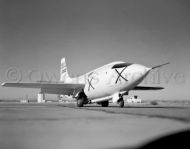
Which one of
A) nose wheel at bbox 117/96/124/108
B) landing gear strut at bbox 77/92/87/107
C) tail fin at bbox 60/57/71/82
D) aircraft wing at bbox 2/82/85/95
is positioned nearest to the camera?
nose wheel at bbox 117/96/124/108

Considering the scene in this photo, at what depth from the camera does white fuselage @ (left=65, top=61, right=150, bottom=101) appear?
19734mm

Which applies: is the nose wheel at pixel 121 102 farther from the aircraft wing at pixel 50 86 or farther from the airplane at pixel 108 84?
the aircraft wing at pixel 50 86

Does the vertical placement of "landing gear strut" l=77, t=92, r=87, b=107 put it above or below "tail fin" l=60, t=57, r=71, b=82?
below

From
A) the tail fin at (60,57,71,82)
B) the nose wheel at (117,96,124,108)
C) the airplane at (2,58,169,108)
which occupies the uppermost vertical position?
the tail fin at (60,57,71,82)

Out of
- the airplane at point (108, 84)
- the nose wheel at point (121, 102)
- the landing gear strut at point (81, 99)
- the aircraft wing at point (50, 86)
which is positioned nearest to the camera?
the airplane at point (108, 84)

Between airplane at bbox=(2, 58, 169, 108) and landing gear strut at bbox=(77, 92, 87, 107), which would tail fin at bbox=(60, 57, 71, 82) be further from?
landing gear strut at bbox=(77, 92, 87, 107)

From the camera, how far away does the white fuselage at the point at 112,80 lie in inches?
777

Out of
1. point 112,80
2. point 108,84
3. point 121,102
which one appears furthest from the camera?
point 108,84

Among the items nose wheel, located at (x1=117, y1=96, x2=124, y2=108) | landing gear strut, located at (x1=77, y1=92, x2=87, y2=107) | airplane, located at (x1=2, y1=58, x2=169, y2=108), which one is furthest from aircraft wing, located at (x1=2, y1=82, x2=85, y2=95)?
nose wheel, located at (x1=117, y1=96, x2=124, y2=108)

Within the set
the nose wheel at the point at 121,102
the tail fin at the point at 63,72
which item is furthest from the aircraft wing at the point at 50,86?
the tail fin at the point at 63,72

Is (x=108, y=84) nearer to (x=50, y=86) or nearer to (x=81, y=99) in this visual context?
(x=81, y=99)

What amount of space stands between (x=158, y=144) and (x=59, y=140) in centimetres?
176

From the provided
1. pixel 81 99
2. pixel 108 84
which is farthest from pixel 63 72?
pixel 108 84

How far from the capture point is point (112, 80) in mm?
21406
